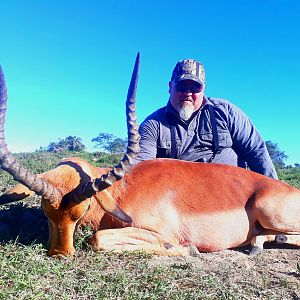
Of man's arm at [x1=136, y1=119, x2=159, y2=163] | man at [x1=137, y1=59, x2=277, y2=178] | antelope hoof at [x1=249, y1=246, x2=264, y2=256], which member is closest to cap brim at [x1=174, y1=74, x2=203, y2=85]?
man at [x1=137, y1=59, x2=277, y2=178]

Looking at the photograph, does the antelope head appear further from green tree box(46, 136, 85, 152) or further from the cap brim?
green tree box(46, 136, 85, 152)

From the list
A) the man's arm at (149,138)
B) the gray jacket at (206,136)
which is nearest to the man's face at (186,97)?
the gray jacket at (206,136)

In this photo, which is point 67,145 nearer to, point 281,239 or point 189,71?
point 189,71

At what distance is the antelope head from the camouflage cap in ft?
10.5

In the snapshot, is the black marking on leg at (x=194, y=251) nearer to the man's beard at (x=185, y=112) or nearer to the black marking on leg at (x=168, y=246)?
the black marking on leg at (x=168, y=246)

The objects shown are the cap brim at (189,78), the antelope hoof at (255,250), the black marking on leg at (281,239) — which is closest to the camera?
the antelope hoof at (255,250)

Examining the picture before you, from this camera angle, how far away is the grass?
3.54m

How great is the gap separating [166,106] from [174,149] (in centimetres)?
88

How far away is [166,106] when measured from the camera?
775 centimetres

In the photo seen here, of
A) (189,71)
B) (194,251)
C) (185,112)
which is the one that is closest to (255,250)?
(194,251)

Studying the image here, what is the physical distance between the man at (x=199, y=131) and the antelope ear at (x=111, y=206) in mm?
2383

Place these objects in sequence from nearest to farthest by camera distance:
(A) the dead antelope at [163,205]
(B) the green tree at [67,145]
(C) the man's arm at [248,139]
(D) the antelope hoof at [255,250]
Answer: (A) the dead antelope at [163,205]
(D) the antelope hoof at [255,250]
(C) the man's arm at [248,139]
(B) the green tree at [67,145]

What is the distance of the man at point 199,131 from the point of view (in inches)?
288

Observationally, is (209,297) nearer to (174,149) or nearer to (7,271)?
(7,271)
